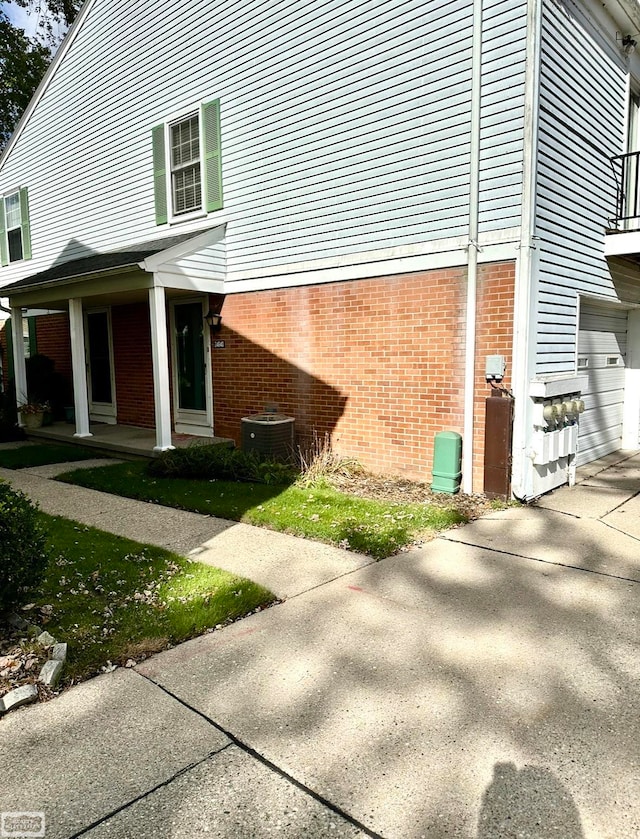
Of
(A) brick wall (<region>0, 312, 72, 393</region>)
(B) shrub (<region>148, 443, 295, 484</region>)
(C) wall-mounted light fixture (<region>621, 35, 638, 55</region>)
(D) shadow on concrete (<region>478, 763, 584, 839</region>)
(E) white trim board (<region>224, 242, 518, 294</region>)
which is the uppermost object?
(C) wall-mounted light fixture (<region>621, 35, 638, 55</region>)

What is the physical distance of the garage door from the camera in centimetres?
786

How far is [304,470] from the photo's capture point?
7.88 m

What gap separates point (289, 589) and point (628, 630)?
2.13 meters

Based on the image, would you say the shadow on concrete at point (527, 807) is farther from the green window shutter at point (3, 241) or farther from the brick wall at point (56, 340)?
the green window shutter at point (3, 241)

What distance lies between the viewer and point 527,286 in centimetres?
603

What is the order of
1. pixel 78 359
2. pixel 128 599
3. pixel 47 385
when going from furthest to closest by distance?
pixel 47 385
pixel 78 359
pixel 128 599

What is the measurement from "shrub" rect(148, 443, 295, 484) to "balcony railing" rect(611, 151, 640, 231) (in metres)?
5.41

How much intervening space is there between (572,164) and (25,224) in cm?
1237

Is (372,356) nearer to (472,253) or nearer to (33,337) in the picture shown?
(472,253)

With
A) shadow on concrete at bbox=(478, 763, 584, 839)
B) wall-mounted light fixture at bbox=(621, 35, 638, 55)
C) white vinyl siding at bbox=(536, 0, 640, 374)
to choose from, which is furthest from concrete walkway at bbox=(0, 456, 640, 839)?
wall-mounted light fixture at bbox=(621, 35, 638, 55)

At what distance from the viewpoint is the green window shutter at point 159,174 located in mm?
10164

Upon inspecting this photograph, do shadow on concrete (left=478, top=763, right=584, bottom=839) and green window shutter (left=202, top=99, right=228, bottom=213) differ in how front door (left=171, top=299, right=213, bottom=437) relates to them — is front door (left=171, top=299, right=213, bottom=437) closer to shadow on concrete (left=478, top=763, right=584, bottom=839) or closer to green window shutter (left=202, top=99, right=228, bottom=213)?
green window shutter (left=202, top=99, right=228, bottom=213)

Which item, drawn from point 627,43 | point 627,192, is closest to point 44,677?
point 627,192

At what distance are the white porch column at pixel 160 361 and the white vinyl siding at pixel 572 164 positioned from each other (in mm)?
5030
